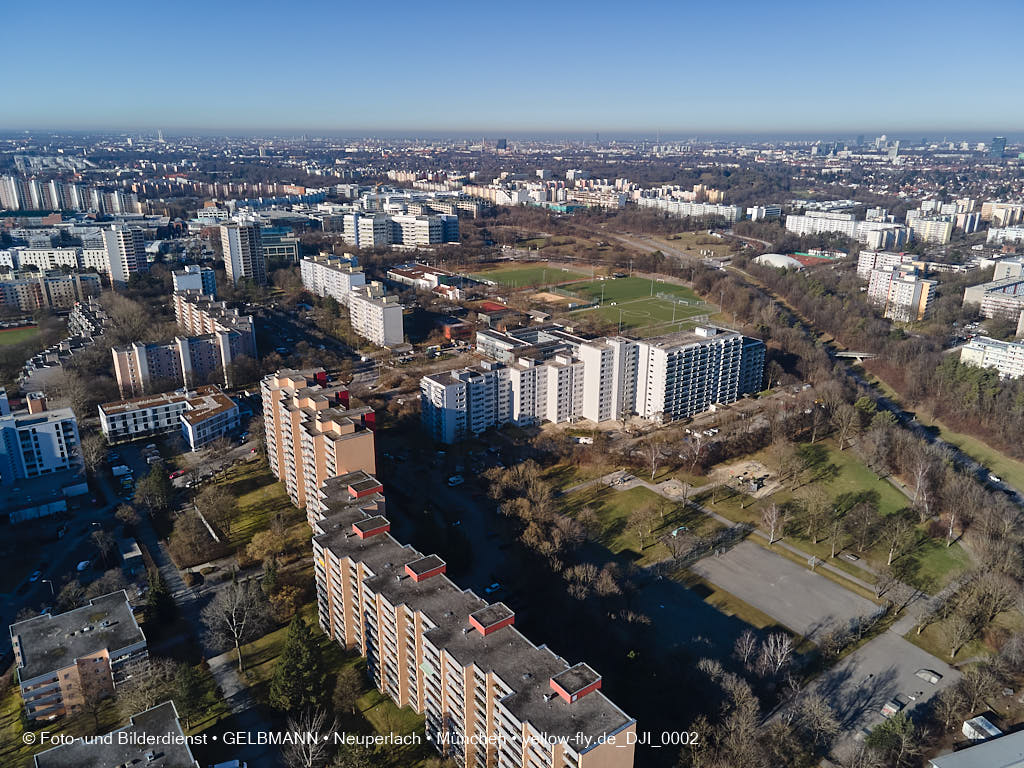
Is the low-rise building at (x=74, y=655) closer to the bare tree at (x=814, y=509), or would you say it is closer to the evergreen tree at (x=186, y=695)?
the evergreen tree at (x=186, y=695)

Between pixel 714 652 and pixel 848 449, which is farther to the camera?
pixel 848 449

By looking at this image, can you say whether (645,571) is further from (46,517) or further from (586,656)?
(46,517)

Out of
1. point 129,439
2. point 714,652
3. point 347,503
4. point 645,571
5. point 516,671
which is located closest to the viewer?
point 516,671

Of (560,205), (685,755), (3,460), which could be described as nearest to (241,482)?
(3,460)

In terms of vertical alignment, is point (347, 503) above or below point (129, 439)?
above

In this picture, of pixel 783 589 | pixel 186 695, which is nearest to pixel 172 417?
pixel 186 695

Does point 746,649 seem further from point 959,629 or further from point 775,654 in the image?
point 959,629

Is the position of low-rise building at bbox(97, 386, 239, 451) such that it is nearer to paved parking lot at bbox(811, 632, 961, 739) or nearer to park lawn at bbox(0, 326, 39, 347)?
park lawn at bbox(0, 326, 39, 347)

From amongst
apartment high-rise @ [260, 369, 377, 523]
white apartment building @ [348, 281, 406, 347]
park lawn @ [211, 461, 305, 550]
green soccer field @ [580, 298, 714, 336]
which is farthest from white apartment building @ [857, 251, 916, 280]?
park lawn @ [211, 461, 305, 550]

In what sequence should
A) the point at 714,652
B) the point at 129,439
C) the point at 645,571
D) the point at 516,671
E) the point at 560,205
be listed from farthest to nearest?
Result: the point at 560,205 < the point at 129,439 < the point at 645,571 < the point at 714,652 < the point at 516,671
